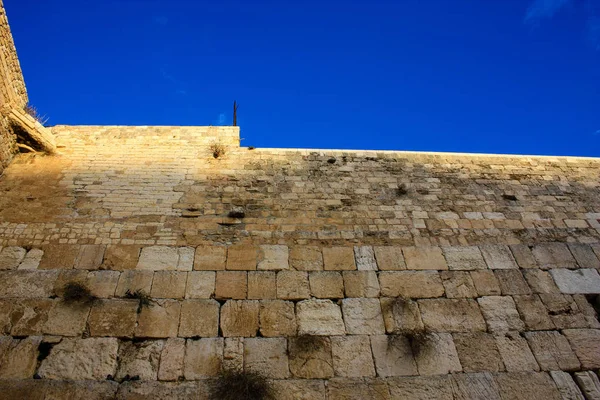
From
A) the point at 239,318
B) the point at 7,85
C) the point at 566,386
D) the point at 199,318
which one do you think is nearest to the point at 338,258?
the point at 239,318

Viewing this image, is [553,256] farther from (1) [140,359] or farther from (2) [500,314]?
(1) [140,359]

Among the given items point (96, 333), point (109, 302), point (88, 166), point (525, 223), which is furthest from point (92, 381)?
point (525, 223)

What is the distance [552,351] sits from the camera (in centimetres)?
479

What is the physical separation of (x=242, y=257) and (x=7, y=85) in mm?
5005

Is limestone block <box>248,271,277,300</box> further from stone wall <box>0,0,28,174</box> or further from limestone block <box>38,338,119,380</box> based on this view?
stone wall <box>0,0,28,174</box>

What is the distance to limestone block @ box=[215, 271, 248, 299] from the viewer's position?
4879mm

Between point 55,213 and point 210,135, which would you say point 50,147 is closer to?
point 55,213

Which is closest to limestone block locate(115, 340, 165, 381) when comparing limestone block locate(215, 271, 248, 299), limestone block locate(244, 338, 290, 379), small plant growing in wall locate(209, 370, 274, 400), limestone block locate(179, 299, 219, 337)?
limestone block locate(179, 299, 219, 337)

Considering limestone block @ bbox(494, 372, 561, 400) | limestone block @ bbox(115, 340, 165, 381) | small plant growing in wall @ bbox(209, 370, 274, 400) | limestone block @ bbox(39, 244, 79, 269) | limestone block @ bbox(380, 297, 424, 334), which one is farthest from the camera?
limestone block @ bbox(39, 244, 79, 269)

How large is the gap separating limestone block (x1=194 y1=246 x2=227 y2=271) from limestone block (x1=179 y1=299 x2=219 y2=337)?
1.64ft

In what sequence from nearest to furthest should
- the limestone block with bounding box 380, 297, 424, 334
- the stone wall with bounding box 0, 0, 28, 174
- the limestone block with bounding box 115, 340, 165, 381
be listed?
the limestone block with bounding box 115, 340, 165, 381
the limestone block with bounding box 380, 297, 424, 334
the stone wall with bounding box 0, 0, 28, 174

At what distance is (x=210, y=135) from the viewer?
6.96m

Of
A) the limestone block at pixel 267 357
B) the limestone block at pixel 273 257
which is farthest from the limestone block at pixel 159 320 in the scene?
the limestone block at pixel 273 257

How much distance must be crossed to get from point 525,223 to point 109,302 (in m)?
6.61
